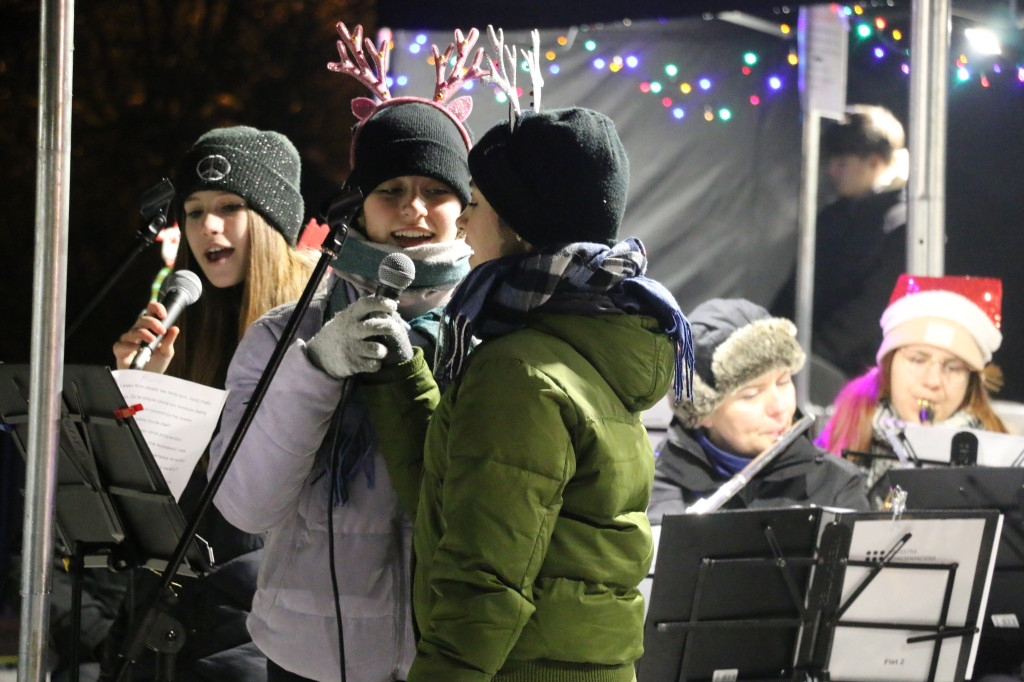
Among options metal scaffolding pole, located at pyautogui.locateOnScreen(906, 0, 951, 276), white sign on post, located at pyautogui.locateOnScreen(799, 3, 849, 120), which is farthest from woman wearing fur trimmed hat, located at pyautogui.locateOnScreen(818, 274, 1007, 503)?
white sign on post, located at pyautogui.locateOnScreen(799, 3, 849, 120)

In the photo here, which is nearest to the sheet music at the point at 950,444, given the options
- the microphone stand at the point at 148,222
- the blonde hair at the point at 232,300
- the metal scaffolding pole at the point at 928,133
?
the metal scaffolding pole at the point at 928,133

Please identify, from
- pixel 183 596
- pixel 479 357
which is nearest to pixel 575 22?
pixel 183 596

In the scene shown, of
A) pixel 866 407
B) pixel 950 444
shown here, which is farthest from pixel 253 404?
pixel 866 407

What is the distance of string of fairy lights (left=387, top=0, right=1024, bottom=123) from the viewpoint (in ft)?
13.2

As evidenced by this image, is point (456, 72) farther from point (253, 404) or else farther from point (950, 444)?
point (950, 444)

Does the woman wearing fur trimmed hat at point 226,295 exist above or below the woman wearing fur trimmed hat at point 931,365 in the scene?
below

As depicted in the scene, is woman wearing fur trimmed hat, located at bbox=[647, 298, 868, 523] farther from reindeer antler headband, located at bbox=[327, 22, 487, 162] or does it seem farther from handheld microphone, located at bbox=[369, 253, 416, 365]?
handheld microphone, located at bbox=[369, 253, 416, 365]

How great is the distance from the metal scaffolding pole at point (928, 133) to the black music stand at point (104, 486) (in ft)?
9.81

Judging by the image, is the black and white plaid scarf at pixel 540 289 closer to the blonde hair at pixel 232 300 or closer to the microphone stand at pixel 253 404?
the microphone stand at pixel 253 404

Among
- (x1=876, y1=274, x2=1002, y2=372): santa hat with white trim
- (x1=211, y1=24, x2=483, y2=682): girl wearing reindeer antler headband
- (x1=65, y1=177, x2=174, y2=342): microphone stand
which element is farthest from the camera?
(x1=876, y1=274, x2=1002, y2=372): santa hat with white trim

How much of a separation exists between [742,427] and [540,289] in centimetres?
233

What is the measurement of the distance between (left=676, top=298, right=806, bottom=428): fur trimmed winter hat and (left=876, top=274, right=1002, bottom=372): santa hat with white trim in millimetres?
445

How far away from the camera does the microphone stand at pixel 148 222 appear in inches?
74.2

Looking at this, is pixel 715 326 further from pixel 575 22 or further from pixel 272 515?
pixel 272 515
